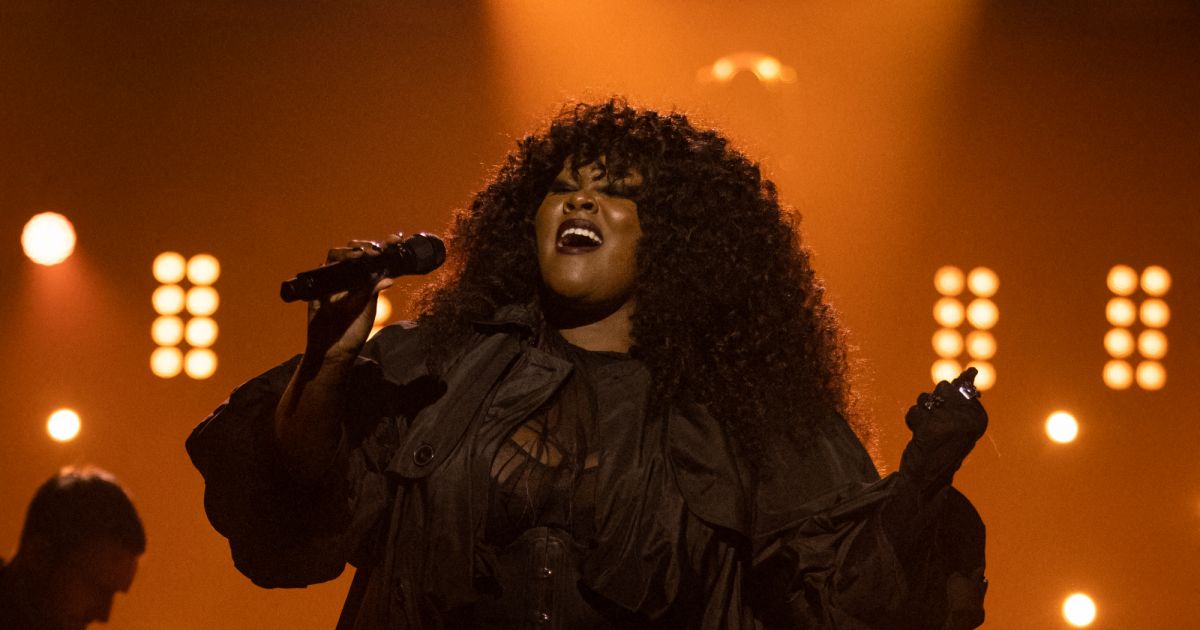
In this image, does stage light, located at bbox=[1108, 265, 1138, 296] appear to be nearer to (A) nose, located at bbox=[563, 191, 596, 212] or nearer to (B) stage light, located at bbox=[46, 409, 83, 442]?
(A) nose, located at bbox=[563, 191, 596, 212]

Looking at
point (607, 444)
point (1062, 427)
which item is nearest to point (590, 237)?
point (607, 444)

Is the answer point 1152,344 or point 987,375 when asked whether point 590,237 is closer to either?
point 987,375

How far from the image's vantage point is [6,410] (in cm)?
493

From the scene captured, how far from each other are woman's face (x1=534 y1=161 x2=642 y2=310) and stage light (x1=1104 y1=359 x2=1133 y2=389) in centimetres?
379

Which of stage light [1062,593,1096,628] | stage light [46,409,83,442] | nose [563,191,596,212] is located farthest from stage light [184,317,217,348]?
stage light [1062,593,1096,628]

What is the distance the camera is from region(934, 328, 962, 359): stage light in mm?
5523

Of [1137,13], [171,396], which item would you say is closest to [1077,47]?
[1137,13]

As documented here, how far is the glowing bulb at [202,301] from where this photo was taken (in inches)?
201

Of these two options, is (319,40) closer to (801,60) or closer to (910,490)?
(801,60)

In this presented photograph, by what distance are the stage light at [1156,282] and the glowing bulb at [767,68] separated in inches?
67.9

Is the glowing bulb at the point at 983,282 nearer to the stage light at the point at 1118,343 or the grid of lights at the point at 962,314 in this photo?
the grid of lights at the point at 962,314

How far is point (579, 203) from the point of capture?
7.55 feet

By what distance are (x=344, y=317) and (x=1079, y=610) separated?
4381mm

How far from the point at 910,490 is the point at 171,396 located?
12.2ft
